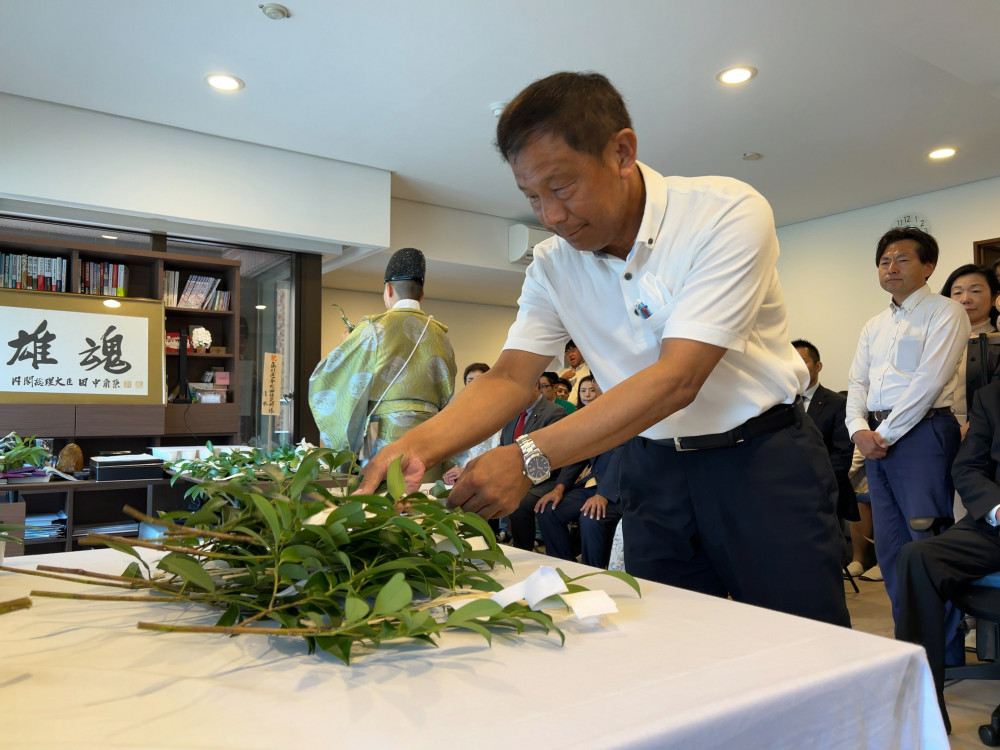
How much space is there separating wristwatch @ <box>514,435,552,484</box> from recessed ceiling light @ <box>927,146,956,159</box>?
498 cm

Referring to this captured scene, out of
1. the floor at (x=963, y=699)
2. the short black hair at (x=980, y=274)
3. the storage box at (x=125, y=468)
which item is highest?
the short black hair at (x=980, y=274)

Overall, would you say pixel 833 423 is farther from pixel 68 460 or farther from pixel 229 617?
pixel 229 617

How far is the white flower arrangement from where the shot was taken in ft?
15.0

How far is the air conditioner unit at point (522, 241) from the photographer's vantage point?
6000 millimetres

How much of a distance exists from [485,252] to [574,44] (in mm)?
2727

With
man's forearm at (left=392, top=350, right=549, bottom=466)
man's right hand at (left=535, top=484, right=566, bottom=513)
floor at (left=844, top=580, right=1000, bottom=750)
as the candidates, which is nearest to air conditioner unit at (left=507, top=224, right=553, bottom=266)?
man's right hand at (left=535, top=484, right=566, bottom=513)

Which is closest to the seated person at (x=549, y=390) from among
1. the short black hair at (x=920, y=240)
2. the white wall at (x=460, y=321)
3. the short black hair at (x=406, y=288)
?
the short black hair at (x=406, y=288)

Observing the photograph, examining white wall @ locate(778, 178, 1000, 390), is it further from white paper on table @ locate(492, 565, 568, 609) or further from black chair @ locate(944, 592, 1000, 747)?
white paper on table @ locate(492, 565, 568, 609)

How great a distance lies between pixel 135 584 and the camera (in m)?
0.68

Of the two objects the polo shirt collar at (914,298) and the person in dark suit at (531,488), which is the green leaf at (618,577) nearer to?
the polo shirt collar at (914,298)

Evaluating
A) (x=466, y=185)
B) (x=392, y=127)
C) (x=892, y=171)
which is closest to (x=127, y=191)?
(x=392, y=127)

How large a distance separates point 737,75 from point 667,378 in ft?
10.7

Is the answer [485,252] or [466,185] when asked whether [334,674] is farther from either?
[485,252]

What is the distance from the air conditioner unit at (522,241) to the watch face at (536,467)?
16.9ft
